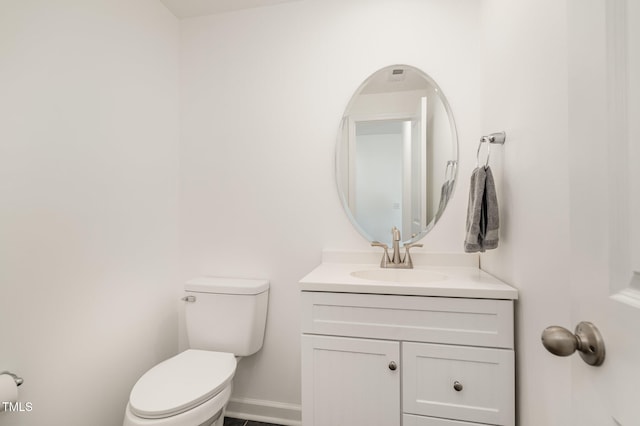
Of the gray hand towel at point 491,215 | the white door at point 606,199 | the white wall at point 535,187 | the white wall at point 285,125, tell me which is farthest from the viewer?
the white wall at point 285,125

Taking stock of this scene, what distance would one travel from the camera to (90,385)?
1372mm

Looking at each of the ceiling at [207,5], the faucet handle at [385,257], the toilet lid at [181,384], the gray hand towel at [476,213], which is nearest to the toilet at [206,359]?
the toilet lid at [181,384]

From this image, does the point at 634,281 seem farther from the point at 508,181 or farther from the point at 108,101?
the point at 108,101

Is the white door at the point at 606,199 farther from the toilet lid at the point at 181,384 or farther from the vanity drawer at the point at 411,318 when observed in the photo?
the toilet lid at the point at 181,384

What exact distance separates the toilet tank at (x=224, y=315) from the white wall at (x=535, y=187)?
1.21 m

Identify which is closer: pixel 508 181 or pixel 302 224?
pixel 508 181

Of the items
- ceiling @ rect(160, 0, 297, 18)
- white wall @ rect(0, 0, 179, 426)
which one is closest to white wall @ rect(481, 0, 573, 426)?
ceiling @ rect(160, 0, 297, 18)

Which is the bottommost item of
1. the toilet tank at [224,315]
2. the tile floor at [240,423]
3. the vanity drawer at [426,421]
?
the tile floor at [240,423]

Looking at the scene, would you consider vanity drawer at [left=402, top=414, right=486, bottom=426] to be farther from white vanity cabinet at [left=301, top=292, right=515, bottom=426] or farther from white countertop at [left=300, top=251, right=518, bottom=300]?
white countertop at [left=300, top=251, right=518, bottom=300]

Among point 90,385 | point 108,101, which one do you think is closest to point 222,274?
point 90,385

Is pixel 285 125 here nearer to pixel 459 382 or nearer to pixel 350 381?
pixel 350 381

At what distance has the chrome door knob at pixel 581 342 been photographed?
440 mm

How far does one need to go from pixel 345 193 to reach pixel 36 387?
60.7 inches

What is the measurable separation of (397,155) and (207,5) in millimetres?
1430
